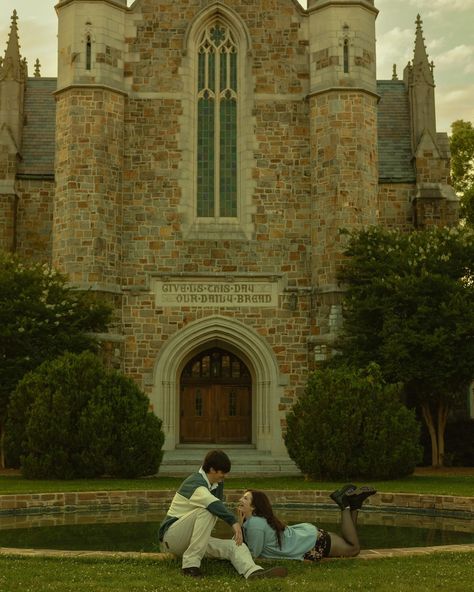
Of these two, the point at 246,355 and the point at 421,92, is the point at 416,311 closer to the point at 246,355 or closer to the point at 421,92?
the point at 246,355

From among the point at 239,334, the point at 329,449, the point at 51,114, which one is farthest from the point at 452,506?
the point at 51,114

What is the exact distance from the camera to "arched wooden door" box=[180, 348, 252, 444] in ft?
88.7

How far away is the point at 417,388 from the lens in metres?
24.6

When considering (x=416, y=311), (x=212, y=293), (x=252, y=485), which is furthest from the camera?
(x=212, y=293)

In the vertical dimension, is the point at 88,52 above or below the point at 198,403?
above

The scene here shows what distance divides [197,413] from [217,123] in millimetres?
8710

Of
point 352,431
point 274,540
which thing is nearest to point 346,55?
point 352,431

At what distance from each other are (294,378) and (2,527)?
46.7 ft

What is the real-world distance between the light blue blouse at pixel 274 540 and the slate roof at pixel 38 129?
22448mm

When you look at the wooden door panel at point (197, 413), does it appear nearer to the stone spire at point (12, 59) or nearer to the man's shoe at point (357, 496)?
the stone spire at point (12, 59)

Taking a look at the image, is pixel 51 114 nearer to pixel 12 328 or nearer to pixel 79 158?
pixel 79 158

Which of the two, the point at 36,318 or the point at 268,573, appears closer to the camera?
the point at 268,573

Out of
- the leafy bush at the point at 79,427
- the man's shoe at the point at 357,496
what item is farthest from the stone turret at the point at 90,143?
the man's shoe at the point at 357,496

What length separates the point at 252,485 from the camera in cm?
1780
